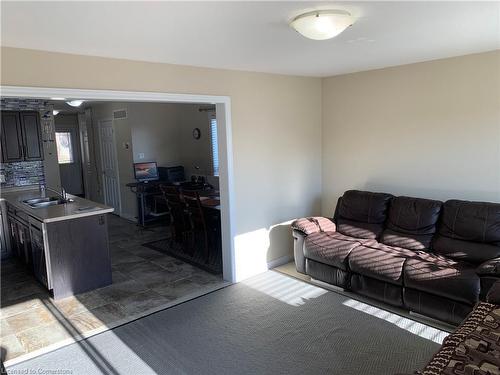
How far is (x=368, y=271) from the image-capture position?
3561mm

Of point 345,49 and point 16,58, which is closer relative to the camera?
point 16,58

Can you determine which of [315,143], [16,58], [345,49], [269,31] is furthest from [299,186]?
[16,58]

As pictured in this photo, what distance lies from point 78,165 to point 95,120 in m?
2.37

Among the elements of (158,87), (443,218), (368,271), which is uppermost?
(158,87)

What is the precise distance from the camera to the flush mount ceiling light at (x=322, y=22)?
82.7 inches

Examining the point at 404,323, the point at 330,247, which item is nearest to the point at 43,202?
the point at 330,247

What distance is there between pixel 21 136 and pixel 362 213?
17.6 ft

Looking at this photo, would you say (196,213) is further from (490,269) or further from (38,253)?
(490,269)

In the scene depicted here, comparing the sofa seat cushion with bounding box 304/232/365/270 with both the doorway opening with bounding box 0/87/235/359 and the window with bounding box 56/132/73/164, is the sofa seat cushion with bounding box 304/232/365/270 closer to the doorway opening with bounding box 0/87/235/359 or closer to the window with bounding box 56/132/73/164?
Result: the doorway opening with bounding box 0/87/235/359

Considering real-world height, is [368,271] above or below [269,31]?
below

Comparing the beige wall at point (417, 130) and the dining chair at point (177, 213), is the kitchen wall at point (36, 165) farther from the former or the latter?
the beige wall at point (417, 130)

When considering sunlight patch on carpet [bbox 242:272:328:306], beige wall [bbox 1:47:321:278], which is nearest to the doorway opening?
beige wall [bbox 1:47:321:278]

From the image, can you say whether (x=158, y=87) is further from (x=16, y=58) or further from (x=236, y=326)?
(x=236, y=326)

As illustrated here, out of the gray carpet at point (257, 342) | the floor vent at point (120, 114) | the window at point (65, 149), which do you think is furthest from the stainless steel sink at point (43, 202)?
the window at point (65, 149)
